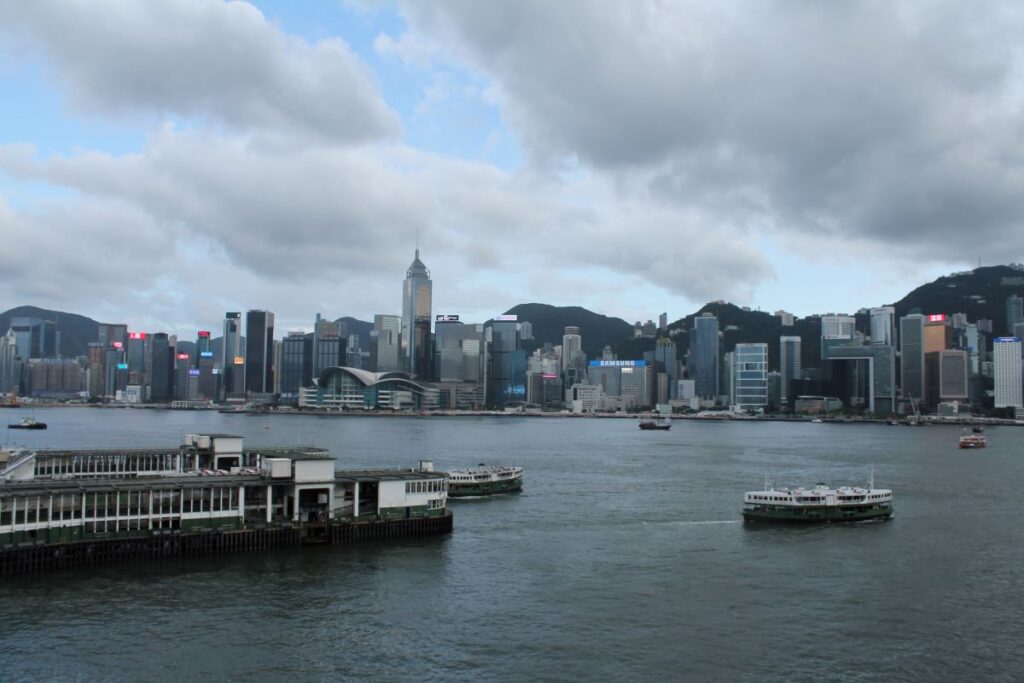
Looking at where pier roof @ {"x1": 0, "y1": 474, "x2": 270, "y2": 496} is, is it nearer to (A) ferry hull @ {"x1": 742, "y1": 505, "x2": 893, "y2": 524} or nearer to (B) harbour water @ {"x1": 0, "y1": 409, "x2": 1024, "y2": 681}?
(B) harbour water @ {"x1": 0, "y1": 409, "x2": 1024, "y2": 681}

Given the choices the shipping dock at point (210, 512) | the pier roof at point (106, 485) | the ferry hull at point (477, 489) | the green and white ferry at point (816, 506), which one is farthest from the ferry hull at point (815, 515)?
the pier roof at point (106, 485)

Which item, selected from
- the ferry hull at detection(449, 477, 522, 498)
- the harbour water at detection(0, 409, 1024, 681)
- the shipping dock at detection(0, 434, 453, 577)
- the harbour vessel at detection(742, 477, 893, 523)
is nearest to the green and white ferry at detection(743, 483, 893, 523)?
the harbour vessel at detection(742, 477, 893, 523)

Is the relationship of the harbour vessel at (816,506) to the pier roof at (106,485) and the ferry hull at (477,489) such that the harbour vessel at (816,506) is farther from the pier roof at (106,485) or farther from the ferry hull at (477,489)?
the pier roof at (106,485)

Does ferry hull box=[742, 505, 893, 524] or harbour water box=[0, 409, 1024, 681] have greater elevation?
ferry hull box=[742, 505, 893, 524]

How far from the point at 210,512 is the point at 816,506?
125 ft

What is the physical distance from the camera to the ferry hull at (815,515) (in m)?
53.4

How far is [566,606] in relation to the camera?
3350 cm

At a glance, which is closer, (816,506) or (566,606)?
(566,606)

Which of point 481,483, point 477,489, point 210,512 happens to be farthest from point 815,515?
point 210,512

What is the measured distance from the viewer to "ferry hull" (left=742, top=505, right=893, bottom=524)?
53.4 m

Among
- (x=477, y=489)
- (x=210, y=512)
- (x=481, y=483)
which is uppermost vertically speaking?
(x=210, y=512)

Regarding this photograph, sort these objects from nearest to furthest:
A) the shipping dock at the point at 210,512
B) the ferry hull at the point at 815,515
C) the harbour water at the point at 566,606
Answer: the harbour water at the point at 566,606, the shipping dock at the point at 210,512, the ferry hull at the point at 815,515

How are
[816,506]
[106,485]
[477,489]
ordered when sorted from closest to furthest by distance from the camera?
[106,485] → [816,506] → [477,489]

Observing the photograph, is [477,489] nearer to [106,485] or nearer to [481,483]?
[481,483]
